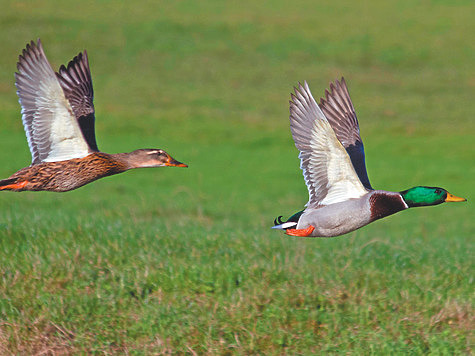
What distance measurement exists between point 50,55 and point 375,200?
2868 centimetres

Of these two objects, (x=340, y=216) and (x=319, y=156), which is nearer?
(x=340, y=216)

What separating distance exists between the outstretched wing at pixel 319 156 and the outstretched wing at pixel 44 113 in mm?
1104

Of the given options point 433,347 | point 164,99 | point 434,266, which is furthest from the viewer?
point 164,99

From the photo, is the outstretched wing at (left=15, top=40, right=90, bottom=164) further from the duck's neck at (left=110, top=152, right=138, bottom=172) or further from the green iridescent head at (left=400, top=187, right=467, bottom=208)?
the green iridescent head at (left=400, top=187, right=467, bottom=208)

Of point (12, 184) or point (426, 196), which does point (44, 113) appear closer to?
point (12, 184)

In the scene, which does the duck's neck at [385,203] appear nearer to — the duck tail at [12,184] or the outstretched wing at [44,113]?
the outstretched wing at [44,113]

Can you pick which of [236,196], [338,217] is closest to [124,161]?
[338,217]

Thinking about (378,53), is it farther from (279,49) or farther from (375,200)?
(375,200)

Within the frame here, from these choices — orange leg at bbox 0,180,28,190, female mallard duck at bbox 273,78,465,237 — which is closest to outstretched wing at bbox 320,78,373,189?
female mallard duck at bbox 273,78,465,237

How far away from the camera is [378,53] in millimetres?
36031

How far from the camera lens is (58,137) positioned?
4.26 m

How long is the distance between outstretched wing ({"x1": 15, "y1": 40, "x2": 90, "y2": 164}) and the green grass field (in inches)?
113

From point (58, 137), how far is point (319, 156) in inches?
55.9

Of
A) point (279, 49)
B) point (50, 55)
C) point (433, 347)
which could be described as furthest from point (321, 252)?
point (279, 49)
